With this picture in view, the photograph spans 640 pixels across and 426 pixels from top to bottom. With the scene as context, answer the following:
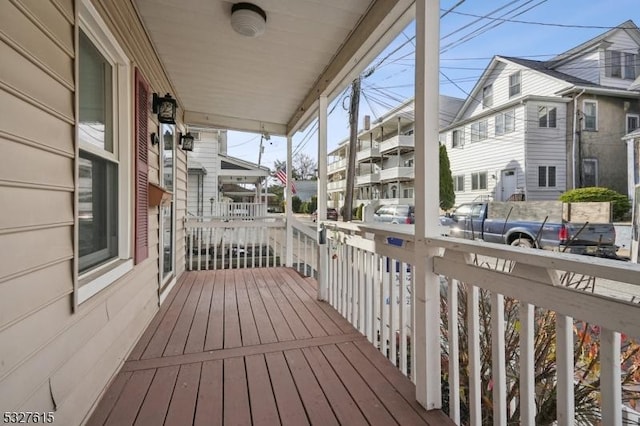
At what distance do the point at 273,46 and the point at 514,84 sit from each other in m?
1.94

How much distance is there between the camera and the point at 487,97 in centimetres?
158

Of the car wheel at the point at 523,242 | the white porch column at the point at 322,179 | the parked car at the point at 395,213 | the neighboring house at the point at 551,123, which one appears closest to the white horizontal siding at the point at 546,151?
the neighboring house at the point at 551,123

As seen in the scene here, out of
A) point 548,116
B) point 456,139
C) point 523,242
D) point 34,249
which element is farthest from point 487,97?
point 34,249

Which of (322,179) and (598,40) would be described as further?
(322,179)

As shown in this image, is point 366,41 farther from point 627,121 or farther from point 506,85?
point 627,121

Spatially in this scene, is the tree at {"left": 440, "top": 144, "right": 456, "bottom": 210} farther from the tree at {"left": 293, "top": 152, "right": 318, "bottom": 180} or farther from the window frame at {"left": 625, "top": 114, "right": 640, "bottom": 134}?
the tree at {"left": 293, "top": 152, "right": 318, "bottom": 180}

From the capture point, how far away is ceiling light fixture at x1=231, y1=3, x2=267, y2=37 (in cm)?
210

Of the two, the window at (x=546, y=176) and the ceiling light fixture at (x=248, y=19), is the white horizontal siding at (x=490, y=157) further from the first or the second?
the ceiling light fixture at (x=248, y=19)

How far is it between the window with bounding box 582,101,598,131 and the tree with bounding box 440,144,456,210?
61 centimetres

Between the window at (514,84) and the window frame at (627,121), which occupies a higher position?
the window at (514,84)

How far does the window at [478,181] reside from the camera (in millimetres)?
1600

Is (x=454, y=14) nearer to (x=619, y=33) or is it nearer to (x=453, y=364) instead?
(x=619, y=33)

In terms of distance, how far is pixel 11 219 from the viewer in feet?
3.36

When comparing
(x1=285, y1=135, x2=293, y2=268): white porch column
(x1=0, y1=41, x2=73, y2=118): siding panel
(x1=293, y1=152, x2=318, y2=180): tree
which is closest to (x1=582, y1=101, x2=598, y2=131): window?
(x1=0, y1=41, x2=73, y2=118): siding panel
